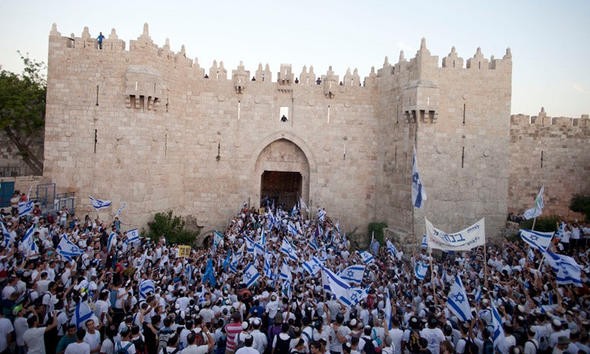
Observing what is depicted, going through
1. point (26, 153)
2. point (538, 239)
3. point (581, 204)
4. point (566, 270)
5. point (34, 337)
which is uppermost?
point (26, 153)

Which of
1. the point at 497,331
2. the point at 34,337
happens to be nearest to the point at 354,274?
the point at 497,331

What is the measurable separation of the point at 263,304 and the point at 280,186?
18196 millimetres

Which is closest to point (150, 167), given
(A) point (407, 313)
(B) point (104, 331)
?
(B) point (104, 331)

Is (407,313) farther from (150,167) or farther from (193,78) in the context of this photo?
(193,78)

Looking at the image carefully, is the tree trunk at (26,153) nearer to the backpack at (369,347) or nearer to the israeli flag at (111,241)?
the israeli flag at (111,241)

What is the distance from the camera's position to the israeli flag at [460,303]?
766cm

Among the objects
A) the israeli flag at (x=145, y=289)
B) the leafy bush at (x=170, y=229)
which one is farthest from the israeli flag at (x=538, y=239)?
the leafy bush at (x=170, y=229)

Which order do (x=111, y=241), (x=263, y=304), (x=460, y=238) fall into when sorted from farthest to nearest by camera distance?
(x=111, y=241) → (x=460, y=238) → (x=263, y=304)

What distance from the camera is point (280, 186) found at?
27125 millimetres

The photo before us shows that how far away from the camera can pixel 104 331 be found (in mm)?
7582

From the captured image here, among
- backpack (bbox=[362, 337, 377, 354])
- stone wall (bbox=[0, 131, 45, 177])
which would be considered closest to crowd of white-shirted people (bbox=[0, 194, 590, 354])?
backpack (bbox=[362, 337, 377, 354])

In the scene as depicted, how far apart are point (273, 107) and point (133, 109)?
6647mm

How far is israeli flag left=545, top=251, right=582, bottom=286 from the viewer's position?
816 cm

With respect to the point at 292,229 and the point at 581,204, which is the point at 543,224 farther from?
the point at 292,229
